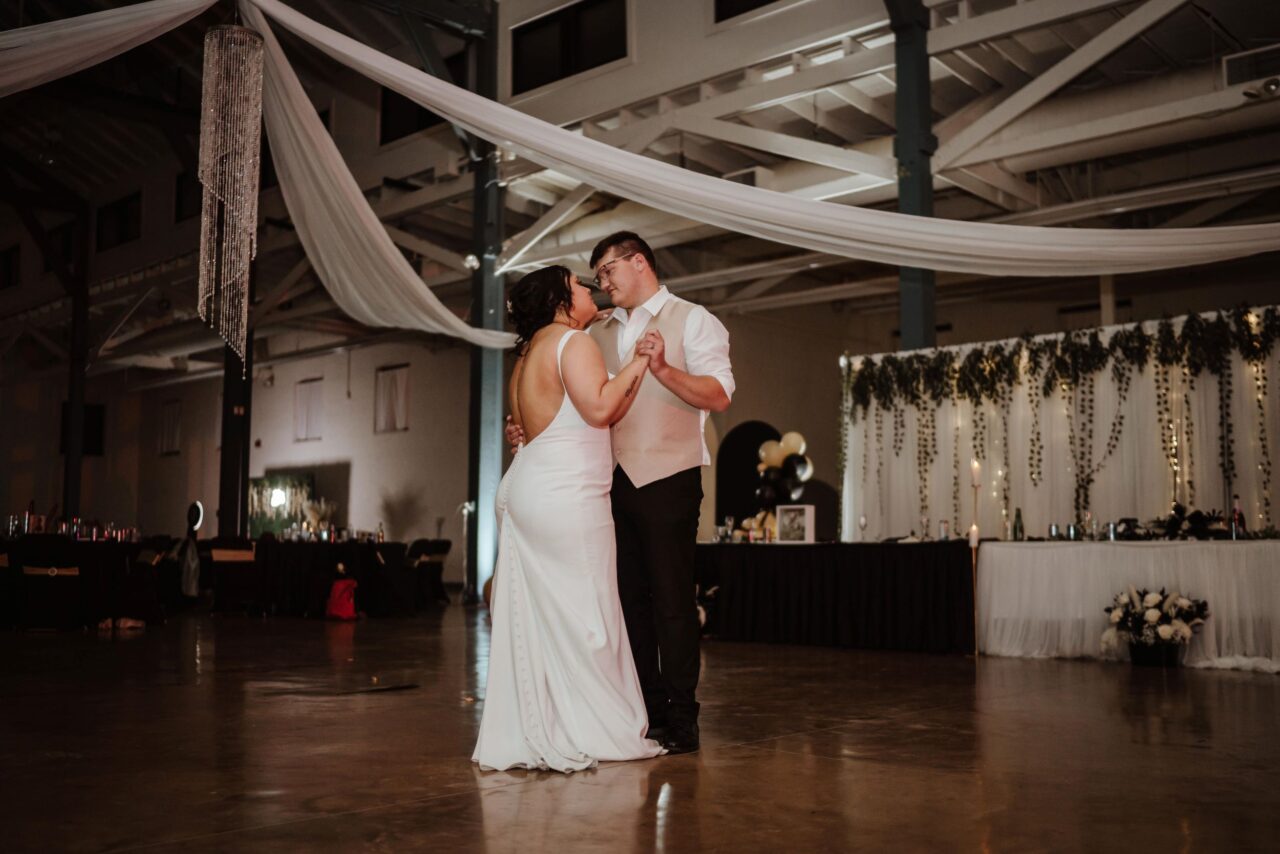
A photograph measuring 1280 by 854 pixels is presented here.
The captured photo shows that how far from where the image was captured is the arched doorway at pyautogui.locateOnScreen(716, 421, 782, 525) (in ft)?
57.5

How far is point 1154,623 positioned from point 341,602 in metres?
7.39

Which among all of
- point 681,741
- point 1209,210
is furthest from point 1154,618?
point 1209,210

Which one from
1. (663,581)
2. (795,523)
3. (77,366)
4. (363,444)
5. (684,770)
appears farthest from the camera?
(363,444)

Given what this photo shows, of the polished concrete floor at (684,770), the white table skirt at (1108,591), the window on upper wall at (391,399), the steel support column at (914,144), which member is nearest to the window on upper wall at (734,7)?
the steel support column at (914,144)

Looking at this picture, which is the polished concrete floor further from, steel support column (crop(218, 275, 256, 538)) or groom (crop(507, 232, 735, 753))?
steel support column (crop(218, 275, 256, 538))

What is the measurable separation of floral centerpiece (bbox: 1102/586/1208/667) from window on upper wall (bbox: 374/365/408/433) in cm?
1483

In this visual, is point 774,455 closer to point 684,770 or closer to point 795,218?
point 795,218

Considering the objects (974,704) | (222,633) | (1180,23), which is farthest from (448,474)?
(974,704)

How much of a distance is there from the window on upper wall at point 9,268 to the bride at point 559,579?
23.2 metres

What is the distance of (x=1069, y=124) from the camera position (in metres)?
9.98

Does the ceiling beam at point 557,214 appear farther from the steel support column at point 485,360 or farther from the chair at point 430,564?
the chair at point 430,564

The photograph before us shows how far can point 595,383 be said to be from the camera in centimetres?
318

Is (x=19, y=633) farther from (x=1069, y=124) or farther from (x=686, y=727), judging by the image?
(x=1069, y=124)

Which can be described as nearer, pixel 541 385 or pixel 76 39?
pixel 541 385
